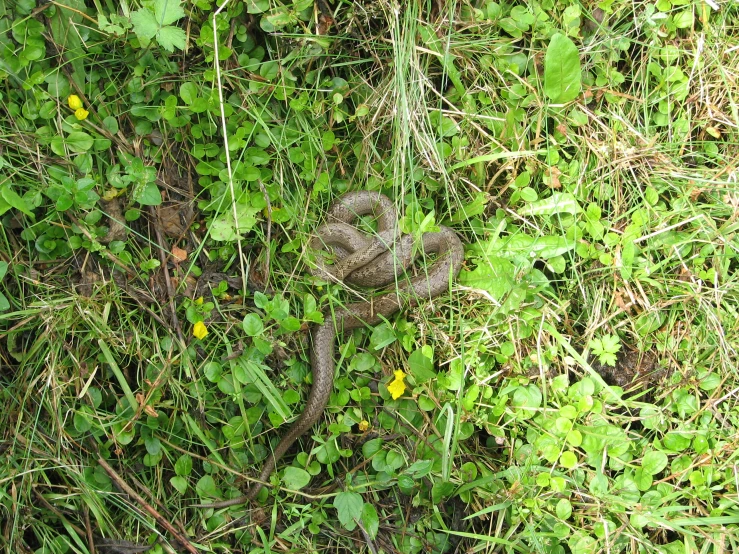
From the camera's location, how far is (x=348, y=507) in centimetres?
316

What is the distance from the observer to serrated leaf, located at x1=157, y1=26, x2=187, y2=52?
9.97ft

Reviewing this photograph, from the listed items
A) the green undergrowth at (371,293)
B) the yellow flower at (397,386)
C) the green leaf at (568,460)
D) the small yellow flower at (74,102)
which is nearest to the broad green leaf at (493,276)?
the green undergrowth at (371,293)

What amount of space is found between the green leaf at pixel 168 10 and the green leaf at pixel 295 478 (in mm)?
2295

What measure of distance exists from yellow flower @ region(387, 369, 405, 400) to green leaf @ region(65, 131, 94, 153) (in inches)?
77.3

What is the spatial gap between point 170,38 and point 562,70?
204 centimetres

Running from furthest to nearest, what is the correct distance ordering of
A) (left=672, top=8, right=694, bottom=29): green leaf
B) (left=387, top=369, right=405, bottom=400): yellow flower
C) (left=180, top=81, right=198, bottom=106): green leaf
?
1. (left=672, top=8, right=694, bottom=29): green leaf
2. (left=387, top=369, right=405, bottom=400): yellow flower
3. (left=180, top=81, right=198, bottom=106): green leaf

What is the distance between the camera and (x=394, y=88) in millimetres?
3385

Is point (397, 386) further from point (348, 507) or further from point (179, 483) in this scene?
point (179, 483)

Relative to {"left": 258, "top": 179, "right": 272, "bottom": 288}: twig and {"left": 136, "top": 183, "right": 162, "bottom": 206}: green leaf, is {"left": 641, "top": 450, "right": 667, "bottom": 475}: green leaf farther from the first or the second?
{"left": 136, "top": 183, "right": 162, "bottom": 206}: green leaf

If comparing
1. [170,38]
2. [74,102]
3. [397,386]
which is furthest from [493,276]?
[74,102]

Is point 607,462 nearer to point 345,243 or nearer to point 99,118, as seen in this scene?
point 345,243

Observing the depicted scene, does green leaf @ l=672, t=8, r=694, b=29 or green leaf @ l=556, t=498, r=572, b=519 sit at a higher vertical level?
green leaf @ l=672, t=8, r=694, b=29

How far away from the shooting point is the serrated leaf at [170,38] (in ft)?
9.97

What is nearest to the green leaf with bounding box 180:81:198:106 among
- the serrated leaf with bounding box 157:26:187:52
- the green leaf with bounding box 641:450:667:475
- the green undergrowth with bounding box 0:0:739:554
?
the green undergrowth with bounding box 0:0:739:554
